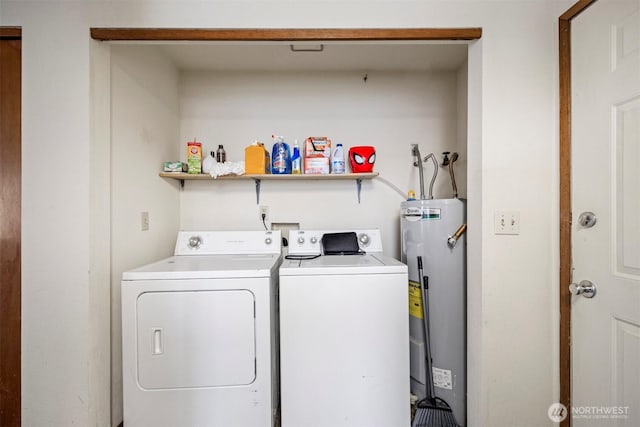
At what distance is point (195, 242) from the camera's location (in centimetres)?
185

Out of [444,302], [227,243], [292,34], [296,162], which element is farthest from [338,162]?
[444,302]

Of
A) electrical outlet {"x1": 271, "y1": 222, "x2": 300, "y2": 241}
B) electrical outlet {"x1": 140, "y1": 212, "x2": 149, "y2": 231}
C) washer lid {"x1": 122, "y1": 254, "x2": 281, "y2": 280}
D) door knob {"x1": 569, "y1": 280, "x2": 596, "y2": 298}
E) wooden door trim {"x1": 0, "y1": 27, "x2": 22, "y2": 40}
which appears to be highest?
wooden door trim {"x1": 0, "y1": 27, "x2": 22, "y2": 40}

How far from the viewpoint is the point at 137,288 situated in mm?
1230

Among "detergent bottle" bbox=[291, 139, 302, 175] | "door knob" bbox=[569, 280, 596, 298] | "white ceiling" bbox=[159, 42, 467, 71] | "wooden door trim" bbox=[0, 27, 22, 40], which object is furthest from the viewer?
"detergent bottle" bbox=[291, 139, 302, 175]

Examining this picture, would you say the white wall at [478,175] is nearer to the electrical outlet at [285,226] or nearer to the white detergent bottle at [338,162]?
the white detergent bottle at [338,162]

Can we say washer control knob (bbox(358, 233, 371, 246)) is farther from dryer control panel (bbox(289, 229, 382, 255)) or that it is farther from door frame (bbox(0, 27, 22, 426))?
door frame (bbox(0, 27, 22, 426))

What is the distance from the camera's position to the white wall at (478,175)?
121 centimetres

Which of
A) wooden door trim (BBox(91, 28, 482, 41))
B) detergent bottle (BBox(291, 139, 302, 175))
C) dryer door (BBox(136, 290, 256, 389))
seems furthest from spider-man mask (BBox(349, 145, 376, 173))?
dryer door (BBox(136, 290, 256, 389))

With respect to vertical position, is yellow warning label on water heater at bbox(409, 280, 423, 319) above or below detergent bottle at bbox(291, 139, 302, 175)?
below

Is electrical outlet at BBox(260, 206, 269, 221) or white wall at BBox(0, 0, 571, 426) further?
electrical outlet at BBox(260, 206, 269, 221)

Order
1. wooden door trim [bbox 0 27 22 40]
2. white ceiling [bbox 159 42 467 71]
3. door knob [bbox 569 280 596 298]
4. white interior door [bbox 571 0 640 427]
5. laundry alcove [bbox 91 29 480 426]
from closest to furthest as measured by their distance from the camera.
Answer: white interior door [bbox 571 0 640 427] < door knob [bbox 569 280 596 298] < wooden door trim [bbox 0 27 22 40] < white ceiling [bbox 159 42 467 71] < laundry alcove [bbox 91 29 480 426]

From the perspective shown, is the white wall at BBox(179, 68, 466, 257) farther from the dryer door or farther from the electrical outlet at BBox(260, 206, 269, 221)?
the dryer door

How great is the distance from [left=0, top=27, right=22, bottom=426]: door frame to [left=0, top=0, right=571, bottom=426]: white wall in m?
0.06

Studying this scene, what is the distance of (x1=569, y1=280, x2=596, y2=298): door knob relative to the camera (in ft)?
3.56
